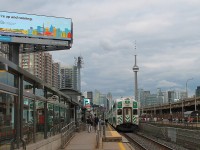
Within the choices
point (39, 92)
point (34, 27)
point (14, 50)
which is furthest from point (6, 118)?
point (34, 27)

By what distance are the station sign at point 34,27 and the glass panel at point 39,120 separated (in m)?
15.7

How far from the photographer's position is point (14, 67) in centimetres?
937

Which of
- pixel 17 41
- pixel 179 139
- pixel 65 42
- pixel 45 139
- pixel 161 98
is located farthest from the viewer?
pixel 161 98

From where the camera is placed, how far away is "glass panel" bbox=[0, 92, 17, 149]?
880 cm

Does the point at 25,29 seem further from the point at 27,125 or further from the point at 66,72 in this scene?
the point at 66,72

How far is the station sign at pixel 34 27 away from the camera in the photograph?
93.7ft

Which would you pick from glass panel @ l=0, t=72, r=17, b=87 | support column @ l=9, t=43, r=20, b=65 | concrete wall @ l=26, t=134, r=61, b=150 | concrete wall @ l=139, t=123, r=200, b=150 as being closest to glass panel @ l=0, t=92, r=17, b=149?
glass panel @ l=0, t=72, r=17, b=87

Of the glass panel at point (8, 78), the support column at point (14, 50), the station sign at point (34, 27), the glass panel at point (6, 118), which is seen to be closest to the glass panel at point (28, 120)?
the glass panel at point (6, 118)

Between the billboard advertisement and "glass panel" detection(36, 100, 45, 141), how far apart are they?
1606cm

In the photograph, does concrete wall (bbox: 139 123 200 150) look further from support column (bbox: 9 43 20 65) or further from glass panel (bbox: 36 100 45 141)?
support column (bbox: 9 43 20 65)

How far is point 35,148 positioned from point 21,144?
1380mm

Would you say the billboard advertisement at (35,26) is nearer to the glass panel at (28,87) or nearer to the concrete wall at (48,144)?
the concrete wall at (48,144)

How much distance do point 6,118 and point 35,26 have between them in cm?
Result: 2181

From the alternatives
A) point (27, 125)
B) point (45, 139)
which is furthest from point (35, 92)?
point (45, 139)
